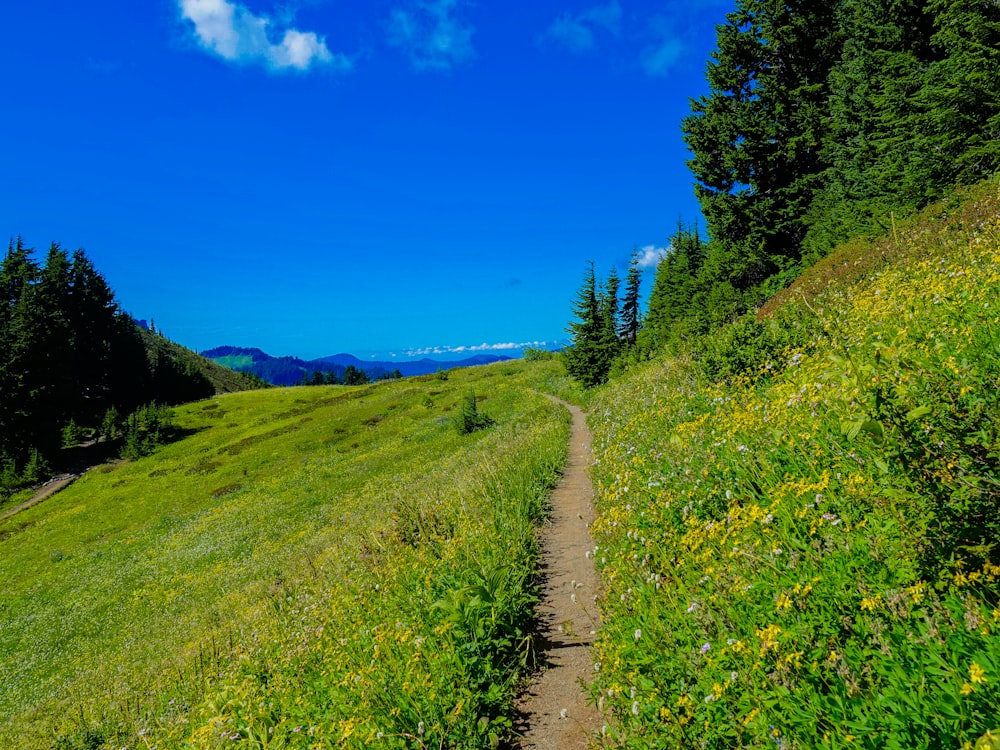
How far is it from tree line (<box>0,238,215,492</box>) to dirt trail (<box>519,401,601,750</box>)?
227 feet

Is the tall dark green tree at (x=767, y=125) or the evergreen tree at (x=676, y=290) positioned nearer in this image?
the tall dark green tree at (x=767, y=125)

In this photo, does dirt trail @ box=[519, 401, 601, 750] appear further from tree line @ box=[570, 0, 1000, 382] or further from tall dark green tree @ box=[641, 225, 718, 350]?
tall dark green tree @ box=[641, 225, 718, 350]

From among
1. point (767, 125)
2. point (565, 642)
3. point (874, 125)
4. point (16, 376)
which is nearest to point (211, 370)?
point (16, 376)

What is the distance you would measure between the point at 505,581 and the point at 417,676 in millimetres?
1803

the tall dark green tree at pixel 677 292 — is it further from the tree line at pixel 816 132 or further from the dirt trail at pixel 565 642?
the dirt trail at pixel 565 642

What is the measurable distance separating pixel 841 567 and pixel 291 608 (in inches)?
404

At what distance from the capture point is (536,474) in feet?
41.0

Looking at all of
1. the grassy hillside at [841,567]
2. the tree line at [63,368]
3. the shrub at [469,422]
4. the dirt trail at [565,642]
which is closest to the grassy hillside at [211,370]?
the tree line at [63,368]

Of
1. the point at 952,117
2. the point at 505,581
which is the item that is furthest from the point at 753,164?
the point at 505,581

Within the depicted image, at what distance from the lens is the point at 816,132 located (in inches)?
1176

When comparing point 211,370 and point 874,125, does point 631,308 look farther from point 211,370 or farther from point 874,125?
point 211,370

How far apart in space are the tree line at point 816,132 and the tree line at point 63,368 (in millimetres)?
69385

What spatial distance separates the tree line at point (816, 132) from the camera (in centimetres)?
1898

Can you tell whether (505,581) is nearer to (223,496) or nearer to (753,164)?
(753,164)
